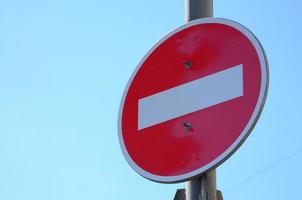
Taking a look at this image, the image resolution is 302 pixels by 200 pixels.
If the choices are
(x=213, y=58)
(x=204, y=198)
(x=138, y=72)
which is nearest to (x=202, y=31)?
(x=213, y=58)

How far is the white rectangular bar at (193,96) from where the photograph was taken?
1799mm

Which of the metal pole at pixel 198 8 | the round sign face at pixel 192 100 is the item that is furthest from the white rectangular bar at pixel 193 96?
the metal pole at pixel 198 8

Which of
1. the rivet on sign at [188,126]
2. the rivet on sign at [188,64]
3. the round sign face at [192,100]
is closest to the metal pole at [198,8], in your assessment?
the round sign face at [192,100]

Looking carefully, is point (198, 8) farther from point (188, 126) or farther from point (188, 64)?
point (188, 126)

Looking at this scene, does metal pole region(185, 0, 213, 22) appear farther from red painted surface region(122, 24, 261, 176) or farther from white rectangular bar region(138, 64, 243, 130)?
white rectangular bar region(138, 64, 243, 130)

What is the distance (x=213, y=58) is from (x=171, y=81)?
0.50 ft

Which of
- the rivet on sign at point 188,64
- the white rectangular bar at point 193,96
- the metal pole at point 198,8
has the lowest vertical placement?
the white rectangular bar at point 193,96

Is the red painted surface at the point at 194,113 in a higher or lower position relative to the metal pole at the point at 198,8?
lower

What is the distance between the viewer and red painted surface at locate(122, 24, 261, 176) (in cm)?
173

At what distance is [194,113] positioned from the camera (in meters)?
1.81

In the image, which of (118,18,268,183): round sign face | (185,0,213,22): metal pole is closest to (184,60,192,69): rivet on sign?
(118,18,268,183): round sign face

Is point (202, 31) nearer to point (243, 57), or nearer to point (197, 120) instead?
point (243, 57)

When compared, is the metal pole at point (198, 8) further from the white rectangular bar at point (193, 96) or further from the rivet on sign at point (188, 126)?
the rivet on sign at point (188, 126)

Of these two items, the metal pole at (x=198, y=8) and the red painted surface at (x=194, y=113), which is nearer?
the red painted surface at (x=194, y=113)
